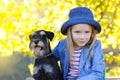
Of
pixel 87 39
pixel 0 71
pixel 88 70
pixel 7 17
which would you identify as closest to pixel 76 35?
pixel 87 39

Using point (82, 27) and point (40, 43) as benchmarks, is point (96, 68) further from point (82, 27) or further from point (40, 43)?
point (40, 43)

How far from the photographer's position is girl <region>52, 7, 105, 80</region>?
12.2 feet

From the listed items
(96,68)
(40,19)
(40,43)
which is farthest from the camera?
(40,19)

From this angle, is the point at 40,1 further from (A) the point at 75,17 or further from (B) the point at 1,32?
(A) the point at 75,17

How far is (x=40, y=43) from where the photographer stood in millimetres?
4203

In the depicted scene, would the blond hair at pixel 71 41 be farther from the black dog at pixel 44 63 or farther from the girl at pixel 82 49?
the black dog at pixel 44 63

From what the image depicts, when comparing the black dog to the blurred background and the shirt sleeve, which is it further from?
the blurred background

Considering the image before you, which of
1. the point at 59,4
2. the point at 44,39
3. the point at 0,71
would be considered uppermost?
the point at 59,4

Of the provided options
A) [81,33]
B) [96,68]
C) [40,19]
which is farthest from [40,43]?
[40,19]

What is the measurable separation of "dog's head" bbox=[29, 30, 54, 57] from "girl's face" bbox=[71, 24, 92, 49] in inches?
20.0

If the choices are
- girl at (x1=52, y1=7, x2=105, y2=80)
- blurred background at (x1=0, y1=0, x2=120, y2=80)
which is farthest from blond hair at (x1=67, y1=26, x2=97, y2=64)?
blurred background at (x1=0, y1=0, x2=120, y2=80)

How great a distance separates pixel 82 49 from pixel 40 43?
55 cm

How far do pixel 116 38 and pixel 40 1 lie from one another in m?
2.02

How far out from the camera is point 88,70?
3771 millimetres
